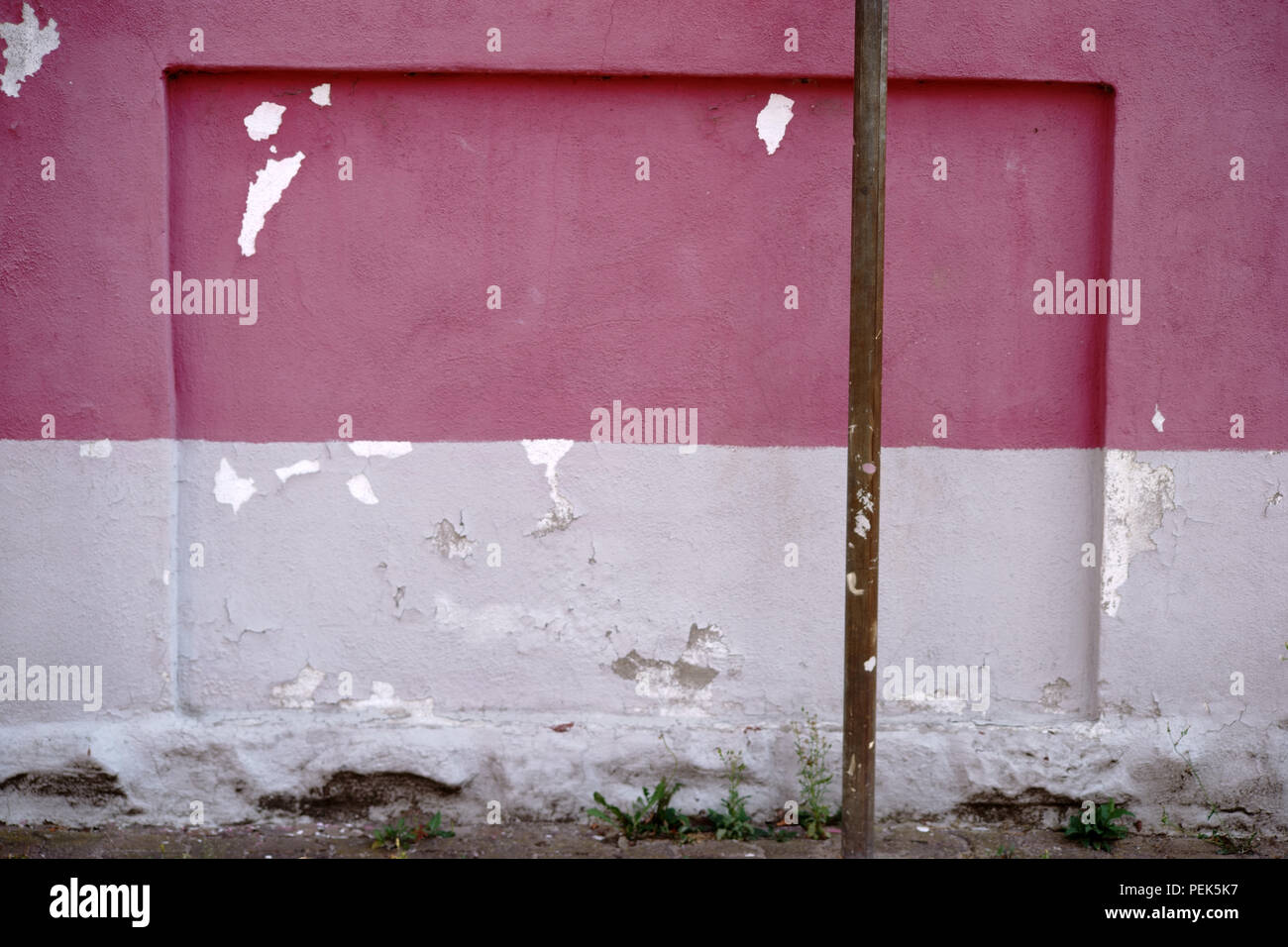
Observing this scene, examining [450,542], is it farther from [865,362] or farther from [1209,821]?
[1209,821]

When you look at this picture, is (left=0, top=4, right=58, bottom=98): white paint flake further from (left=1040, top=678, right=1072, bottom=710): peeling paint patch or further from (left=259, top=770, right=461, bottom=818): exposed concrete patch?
(left=1040, top=678, right=1072, bottom=710): peeling paint patch

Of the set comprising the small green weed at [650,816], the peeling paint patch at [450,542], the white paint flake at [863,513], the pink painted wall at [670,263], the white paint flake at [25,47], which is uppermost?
the white paint flake at [25,47]

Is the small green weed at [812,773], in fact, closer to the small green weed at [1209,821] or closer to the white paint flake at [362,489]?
the small green weed at [1209,821]

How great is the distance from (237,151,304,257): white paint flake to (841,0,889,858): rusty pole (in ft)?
6.60

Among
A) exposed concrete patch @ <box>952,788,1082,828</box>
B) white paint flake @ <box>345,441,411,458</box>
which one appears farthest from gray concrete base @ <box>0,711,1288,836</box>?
white paint flake @ <box>345,441,411,458</box>

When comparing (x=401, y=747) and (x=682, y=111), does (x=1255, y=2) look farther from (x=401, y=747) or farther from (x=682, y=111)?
(x=401, y=747)

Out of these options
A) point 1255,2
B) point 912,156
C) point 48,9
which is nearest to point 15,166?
point 48,9

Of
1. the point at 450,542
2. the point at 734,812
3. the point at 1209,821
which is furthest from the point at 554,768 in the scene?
the point at 1209,821

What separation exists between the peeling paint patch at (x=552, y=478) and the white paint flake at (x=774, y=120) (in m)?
1.30

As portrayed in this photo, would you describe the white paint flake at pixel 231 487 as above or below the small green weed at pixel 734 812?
above

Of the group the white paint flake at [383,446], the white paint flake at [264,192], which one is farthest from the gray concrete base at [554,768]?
the white paint flake at [264,192]

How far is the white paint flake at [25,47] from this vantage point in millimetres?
3730

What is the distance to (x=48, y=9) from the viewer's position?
3.73 m

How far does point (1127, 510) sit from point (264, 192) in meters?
3.31
